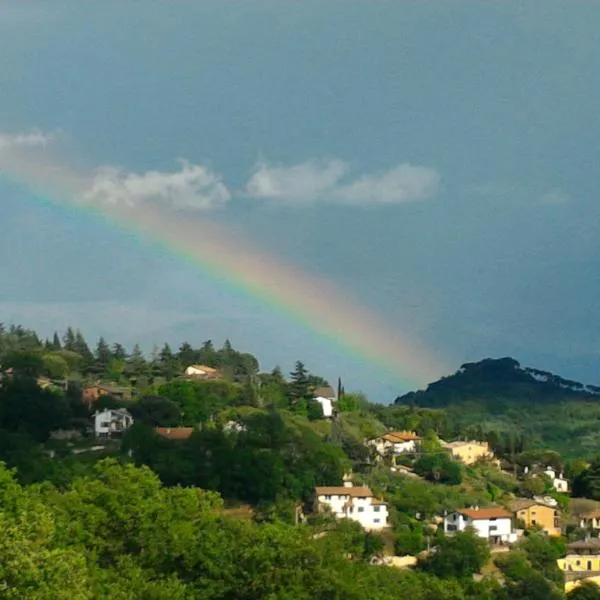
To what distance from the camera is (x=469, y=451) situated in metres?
67.6

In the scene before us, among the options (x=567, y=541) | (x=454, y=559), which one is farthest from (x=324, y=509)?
(x=567, y=541)

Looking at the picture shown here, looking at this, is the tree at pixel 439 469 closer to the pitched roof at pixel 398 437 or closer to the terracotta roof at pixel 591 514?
the pitched roof at pixel 398 437

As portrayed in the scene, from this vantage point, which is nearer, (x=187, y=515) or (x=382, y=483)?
(x=187, y=515)

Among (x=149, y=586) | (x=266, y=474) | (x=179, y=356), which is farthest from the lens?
(x=179, y=356)

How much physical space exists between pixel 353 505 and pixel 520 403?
7662cm

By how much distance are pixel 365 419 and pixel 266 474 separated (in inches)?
968

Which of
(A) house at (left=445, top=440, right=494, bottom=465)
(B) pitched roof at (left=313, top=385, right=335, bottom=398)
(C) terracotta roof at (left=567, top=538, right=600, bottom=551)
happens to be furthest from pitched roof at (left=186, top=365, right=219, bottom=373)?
(C) terracotta roof at (left=567, top=538, right=600, bottom=551)

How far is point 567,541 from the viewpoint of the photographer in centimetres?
5025

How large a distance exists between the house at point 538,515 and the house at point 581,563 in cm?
329

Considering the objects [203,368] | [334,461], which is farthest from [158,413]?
[203,368]

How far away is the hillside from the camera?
10438 centimetres

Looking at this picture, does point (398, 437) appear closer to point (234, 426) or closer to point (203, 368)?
point (234, 426)

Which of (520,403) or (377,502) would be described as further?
(520,403)

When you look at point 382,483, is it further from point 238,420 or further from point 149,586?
point 149,586
